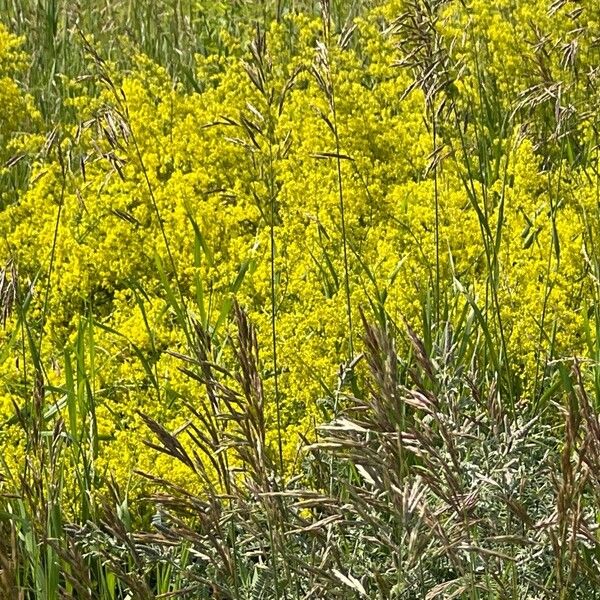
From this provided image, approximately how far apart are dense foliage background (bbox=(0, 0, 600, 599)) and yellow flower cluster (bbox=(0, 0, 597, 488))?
0.01 metres

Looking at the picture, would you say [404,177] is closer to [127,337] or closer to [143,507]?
[127,337]

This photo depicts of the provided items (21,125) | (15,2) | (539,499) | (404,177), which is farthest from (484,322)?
(15,2)

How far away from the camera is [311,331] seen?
2.97m

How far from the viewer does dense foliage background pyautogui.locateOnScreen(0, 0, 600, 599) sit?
5.18 feet

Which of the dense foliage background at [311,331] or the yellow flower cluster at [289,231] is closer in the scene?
the dense foliage background at [311,331]

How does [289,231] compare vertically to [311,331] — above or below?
above

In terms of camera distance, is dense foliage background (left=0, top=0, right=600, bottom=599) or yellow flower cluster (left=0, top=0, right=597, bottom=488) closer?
dense foliage background (left=0, top=0, right=600, bottom=599)

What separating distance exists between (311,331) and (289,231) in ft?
1.94

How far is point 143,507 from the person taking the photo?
9.57 ft

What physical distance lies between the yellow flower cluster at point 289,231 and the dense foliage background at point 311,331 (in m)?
0.01

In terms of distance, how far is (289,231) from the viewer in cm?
350

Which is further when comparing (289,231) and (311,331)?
(289,231)

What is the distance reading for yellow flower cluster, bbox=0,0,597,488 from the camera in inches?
116

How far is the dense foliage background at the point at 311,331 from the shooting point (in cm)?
158
